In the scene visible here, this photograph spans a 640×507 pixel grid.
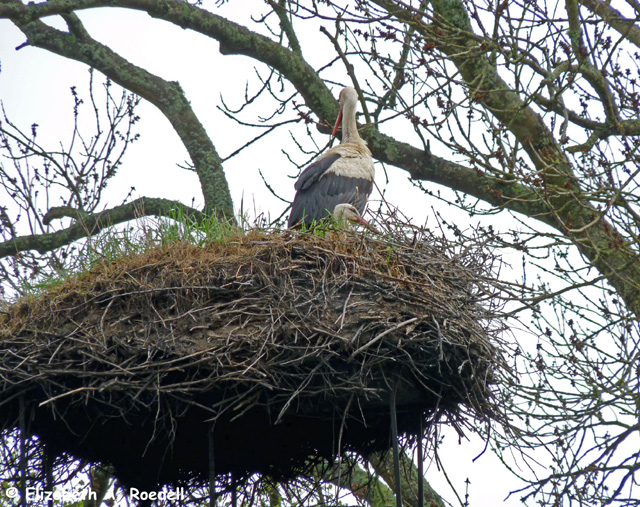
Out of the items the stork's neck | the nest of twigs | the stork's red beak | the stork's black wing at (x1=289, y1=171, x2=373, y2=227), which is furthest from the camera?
the stork's red beak

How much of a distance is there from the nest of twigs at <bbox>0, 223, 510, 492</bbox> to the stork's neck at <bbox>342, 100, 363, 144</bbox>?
2199 millimetres

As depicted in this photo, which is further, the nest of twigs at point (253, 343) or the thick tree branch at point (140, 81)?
the thick tree branch at point (140, 81)

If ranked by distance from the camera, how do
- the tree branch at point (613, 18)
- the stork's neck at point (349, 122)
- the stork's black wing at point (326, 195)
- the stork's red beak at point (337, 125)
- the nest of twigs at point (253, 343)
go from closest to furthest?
the nest of twigs at point (253, 343) → the stork's black wing at point (326, 195) → the tree branch at point (613, 18) → the stork's neck at point (349, 122) → the stork's red beak at point (337, 125)

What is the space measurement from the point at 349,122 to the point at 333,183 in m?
0.89

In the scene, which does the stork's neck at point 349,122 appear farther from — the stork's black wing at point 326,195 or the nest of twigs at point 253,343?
the nest of twigs at point 253,343

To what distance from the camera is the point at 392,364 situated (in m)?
4.02

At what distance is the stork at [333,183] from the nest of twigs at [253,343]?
4.64ft

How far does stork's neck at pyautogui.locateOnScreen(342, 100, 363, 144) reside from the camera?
662 centimetres

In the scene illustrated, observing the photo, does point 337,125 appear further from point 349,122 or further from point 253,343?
point 253,343

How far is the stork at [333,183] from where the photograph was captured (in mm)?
5957

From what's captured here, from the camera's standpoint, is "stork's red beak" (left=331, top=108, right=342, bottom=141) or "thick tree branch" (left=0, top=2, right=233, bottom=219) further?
"thick tree branch" (left=0, top=2, right=233, bottom=219)

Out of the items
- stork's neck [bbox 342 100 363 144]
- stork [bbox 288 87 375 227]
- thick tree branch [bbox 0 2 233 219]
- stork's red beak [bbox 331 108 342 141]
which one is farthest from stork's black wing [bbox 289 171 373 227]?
thick tree branch [bbox 0 2 233 219]

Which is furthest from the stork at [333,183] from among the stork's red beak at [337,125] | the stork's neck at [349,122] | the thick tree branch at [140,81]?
the thick tree branch at [140,81]

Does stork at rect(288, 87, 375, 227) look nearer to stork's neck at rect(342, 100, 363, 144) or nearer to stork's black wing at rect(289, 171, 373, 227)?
stork's black wing at rect(289, 171, 373, 227)
